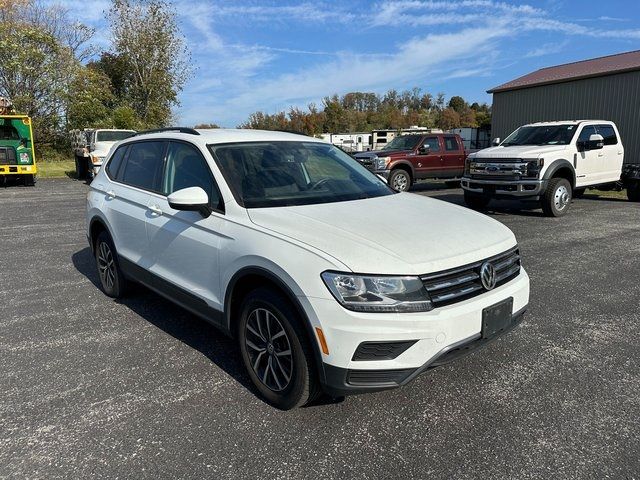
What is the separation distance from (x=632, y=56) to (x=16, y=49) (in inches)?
1154

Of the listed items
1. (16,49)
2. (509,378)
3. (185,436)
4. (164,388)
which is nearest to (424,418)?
(509,378)

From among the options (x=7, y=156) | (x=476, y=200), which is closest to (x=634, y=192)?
(x=476, y=200)

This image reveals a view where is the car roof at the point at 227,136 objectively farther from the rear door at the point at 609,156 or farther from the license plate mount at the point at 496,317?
the rear door at the point at 609,156

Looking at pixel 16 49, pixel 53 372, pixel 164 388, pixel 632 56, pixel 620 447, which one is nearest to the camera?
pixel 620 447

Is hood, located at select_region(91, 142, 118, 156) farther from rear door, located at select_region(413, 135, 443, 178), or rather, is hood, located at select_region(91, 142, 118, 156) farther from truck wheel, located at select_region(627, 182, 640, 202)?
truck wheel, located at select_region(627, 182, 640, 202)

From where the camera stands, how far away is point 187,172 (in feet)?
12.6

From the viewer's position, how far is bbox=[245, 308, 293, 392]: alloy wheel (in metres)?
2.92

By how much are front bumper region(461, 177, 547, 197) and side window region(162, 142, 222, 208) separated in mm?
8049

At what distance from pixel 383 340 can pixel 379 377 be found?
0.75 feet

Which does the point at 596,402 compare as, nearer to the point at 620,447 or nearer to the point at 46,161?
the point at 620,447

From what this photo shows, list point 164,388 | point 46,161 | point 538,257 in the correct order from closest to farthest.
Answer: point 164,388 → point 538,257 → point 46,161

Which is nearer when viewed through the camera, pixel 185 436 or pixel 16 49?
pixel 185 436

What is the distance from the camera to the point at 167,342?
13.3 ft

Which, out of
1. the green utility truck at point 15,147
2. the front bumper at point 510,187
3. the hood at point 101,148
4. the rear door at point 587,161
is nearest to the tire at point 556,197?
the front bumper at point 510,187
